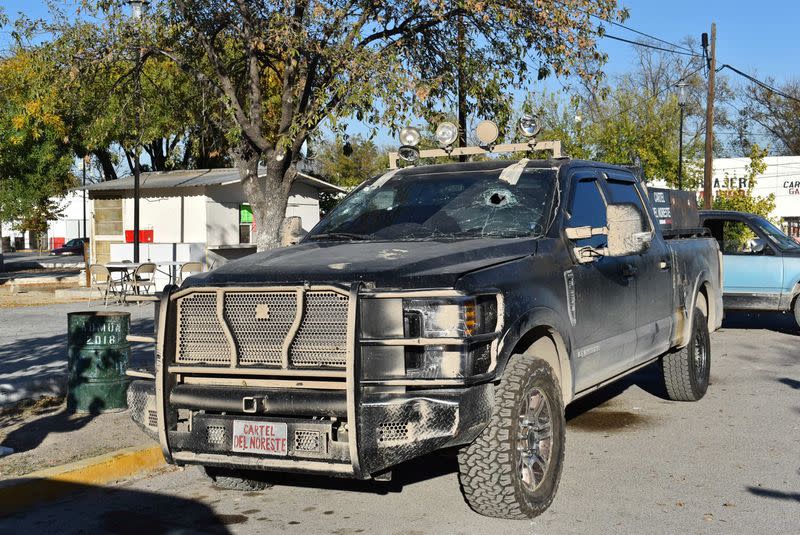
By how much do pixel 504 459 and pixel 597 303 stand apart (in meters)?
1.69

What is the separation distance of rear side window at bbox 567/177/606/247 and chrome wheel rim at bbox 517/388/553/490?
1.32m

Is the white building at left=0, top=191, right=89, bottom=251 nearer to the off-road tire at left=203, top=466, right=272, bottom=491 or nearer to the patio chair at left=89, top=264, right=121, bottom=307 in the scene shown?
the patio chair at left=89, top=264, right=121, bottom=307

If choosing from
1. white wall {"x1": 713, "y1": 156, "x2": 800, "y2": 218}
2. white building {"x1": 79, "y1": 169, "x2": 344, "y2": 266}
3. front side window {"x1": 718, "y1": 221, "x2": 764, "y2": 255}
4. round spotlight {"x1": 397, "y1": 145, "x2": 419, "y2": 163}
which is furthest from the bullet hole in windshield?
white wall {"x1": 713, "y1": 156, "x2": 800, "y2": 218}

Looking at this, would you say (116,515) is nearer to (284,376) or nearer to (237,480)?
(237,480)

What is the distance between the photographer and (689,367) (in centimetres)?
829

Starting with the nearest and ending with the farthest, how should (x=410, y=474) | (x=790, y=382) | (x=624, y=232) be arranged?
(x=624, y=232) < (x=410, y=474) < (x=790, y=382)

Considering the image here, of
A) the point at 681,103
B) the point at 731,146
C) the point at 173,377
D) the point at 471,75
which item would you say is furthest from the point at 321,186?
the point at 731,146

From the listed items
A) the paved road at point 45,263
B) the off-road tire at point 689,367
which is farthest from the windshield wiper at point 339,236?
the paved road at point 45,263

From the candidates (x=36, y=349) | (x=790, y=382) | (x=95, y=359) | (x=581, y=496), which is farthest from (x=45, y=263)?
(x=581, y=496)

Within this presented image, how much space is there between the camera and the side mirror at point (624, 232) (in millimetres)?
6051

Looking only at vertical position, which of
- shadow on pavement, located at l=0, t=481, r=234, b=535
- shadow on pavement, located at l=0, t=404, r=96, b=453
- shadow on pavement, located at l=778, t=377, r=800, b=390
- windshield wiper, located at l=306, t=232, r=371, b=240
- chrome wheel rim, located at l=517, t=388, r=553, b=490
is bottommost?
shadow on pavement, located at l=0, t=481, r=234, b=535

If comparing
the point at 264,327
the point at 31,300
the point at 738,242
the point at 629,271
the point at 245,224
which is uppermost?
the point at 245,224

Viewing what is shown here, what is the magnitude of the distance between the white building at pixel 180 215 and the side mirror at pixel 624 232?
61.3 ft

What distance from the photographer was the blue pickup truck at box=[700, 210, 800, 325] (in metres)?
13.6
